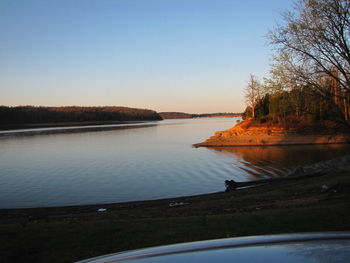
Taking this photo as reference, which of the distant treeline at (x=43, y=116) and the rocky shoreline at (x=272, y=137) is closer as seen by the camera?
the rocky shoreline at (x=272, y=137)

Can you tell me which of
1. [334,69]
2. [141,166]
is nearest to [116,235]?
[334,69]

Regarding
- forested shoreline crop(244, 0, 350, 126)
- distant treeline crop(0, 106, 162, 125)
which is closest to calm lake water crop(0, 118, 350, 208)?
forested shoreline crop(244, 0, 350, 126)

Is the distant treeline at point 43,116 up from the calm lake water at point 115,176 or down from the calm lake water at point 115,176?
up

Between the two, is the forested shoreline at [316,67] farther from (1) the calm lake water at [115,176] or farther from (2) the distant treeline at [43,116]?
(2) the distant treeline at [43,116]

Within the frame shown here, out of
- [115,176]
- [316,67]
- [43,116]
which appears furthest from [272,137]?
[43,116]

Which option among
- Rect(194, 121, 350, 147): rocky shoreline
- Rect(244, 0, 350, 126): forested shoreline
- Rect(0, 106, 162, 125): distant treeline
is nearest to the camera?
Rect(244, 0, 350, 126): forested shoreline

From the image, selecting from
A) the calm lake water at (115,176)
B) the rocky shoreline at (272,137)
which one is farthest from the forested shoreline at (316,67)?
the rocky shoreline at (272,137)

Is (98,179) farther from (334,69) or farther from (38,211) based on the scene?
(334,69)

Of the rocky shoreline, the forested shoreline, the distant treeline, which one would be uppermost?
the distant treeline

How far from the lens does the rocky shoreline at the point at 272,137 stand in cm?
4481

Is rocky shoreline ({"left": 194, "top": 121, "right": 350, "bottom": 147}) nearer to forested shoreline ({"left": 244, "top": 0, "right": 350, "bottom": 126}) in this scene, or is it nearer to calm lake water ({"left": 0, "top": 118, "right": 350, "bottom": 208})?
calm lake water ({"left": 0, "top": 118, "right": 350, "bottom": 208})

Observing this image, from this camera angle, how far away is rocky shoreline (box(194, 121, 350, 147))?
1764 inches

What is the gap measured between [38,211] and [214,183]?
1115cm

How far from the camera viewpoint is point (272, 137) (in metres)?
46.5
